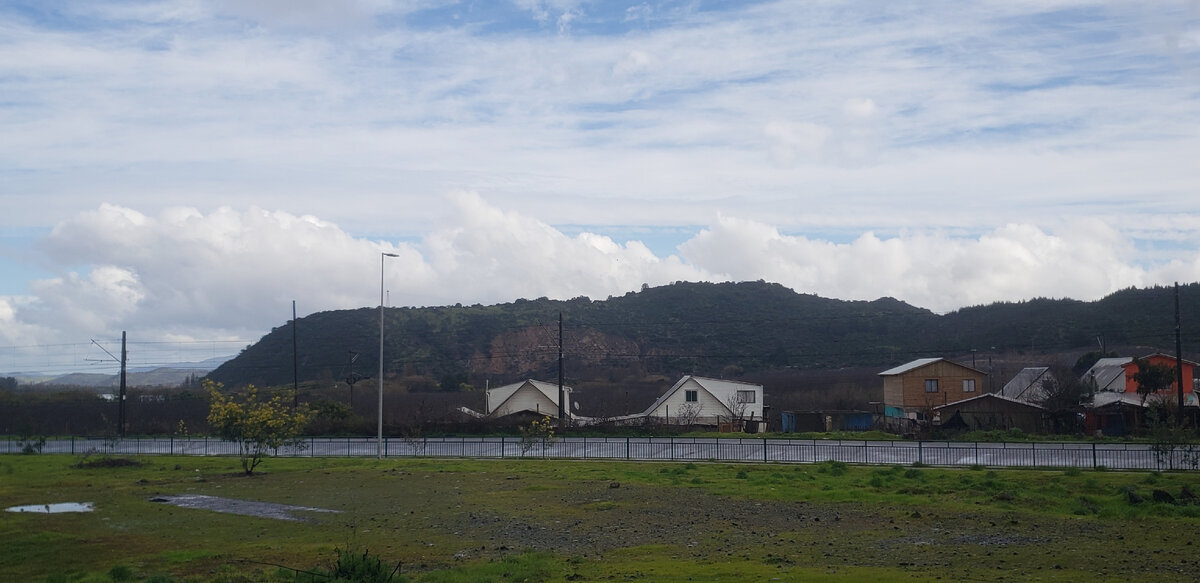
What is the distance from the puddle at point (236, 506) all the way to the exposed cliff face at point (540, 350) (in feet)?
297

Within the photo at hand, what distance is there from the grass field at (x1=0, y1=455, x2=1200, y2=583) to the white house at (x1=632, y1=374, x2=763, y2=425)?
122ft

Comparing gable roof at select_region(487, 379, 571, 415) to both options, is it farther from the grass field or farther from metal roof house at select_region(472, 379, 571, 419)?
the grass field

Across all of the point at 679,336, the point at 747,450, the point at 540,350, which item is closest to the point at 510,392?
the point at 747,450

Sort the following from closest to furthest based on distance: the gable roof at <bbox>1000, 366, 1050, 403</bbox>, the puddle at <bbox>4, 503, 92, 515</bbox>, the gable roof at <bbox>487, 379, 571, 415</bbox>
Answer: the puddle at <bbox>4, 503, 92, 515</bbox> < the gable roof at <bbox>1000, 366, 1050, 403</bbox> < the gable roof at <bbox>487, 379, 571, 415</bbox>

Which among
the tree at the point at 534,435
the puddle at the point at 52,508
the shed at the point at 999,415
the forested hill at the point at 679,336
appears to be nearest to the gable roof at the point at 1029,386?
the shed at the point at 999,415

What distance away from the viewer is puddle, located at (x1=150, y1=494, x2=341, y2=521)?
26.6 meters

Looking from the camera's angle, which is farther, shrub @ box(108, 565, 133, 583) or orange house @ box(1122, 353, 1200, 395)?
orange house @ box(1122, 353, 1200, 395)

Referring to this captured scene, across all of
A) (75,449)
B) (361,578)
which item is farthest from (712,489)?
(75,449)

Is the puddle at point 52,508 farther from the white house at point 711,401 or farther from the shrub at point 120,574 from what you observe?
the white house at point 711,401

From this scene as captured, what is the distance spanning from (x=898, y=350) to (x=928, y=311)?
35.4m

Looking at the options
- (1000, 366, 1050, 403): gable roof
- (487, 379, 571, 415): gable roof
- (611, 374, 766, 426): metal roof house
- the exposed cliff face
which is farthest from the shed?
the exposed cliff face

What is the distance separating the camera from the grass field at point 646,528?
16.6 meters

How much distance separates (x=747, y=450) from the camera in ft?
156

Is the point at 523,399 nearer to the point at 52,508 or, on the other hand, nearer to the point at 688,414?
the point at 688,414
